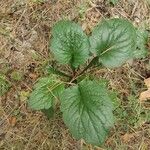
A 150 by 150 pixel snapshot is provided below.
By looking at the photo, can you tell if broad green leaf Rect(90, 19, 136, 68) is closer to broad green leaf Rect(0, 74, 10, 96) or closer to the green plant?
the green plant

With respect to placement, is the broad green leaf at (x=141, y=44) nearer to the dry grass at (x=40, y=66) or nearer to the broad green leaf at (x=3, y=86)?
the dry grass at (x=40, y=66)

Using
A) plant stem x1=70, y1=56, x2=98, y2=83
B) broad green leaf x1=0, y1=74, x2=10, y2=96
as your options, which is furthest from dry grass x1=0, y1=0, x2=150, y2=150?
plant stem x1=70, y1=56, x2=98, y2=83

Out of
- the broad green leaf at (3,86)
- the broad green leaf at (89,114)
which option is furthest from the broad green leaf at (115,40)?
the broad green leaf at (3,86)

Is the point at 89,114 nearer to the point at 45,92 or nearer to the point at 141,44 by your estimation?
the point at 45,92

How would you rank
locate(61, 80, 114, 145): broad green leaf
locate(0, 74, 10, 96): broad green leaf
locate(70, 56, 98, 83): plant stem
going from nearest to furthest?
locate(61, 80, 114, 145): broad green leaf < locate(70, 56, 98, 83): plant stem < locate(0, 74, 10, 96): broad green leaf

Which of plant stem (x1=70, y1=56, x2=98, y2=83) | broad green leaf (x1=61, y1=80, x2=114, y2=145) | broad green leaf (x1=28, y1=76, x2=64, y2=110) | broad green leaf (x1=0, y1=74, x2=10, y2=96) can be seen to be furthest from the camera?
broad green leaf (x1=0, y1=74, x2=10, y2=96)

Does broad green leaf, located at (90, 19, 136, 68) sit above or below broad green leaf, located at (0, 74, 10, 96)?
above

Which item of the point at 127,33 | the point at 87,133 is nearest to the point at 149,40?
the point at 127,33
